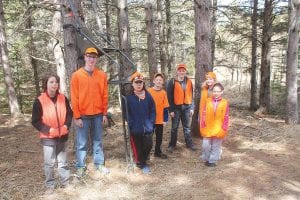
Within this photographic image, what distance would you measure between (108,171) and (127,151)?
1.92ft

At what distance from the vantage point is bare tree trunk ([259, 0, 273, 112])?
52.2ft

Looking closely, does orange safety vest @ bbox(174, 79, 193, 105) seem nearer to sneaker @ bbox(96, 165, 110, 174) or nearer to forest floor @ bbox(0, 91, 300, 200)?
forest floor @ bbox(0, 91, 300, 200)

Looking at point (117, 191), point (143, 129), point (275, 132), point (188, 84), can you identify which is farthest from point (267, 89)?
point (117, 191)

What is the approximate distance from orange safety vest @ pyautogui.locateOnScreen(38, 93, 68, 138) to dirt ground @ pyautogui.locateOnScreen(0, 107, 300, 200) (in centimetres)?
104

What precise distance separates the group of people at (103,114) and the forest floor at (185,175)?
286 millimetres

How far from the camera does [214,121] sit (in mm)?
A: 6992

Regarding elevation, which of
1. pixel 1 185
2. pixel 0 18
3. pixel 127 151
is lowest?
pixel 1 185

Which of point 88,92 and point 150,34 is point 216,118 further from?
point 150,34

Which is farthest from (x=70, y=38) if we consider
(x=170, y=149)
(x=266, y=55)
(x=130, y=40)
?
(x=266, y=55)

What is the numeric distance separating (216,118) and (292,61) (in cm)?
547

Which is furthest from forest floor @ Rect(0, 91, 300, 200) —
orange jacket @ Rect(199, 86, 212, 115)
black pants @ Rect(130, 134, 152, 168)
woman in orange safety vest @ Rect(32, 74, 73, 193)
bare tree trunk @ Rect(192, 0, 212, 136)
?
bare tree trunk @ Rect(192, 0, 212, 136)

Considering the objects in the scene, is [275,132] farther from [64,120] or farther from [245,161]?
[64,120]

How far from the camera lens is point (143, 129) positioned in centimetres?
678

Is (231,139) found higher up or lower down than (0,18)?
lower down
